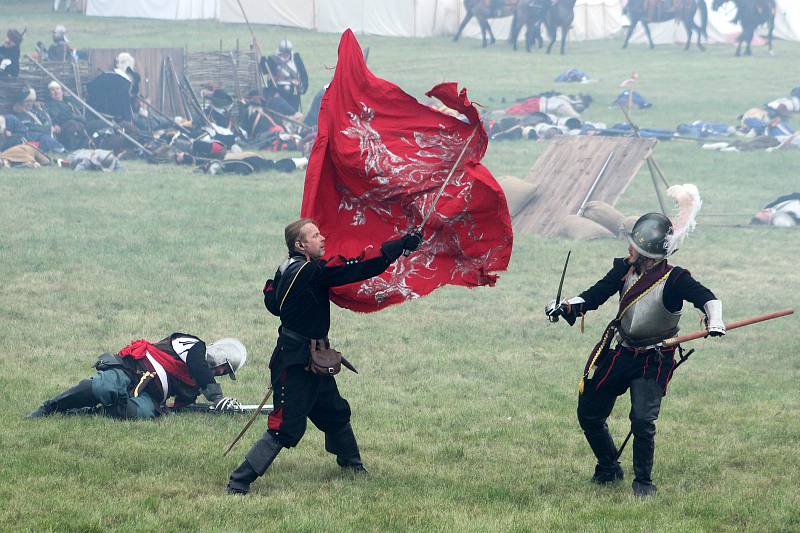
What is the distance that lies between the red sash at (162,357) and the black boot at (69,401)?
1.41 feet

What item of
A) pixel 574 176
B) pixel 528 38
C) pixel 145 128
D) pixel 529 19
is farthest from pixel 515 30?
pixel 574 176

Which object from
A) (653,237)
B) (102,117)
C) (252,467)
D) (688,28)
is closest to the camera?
(252,467)

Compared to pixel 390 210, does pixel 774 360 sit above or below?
below

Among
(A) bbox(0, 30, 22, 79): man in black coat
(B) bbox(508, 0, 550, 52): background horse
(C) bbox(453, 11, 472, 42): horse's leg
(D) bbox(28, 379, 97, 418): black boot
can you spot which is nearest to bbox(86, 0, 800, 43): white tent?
(C) bbox(453, 11, 472, 42): horse's leg

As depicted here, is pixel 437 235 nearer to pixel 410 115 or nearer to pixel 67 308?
pixel 410 115

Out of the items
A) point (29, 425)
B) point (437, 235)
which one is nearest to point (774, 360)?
point (437, 235)

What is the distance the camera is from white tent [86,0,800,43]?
41438 mm

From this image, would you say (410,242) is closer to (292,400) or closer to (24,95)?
(292,400)

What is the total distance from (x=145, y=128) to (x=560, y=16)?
17.2 meters

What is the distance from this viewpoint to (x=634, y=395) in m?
7.00

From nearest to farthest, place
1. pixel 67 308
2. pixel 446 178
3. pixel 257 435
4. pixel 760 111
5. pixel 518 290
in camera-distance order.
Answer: pixel 446 178 → pixel 257 435 → pixel 67 308 → pixel 518 290 → pixel 760 111

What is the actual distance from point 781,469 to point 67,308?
8.12 m

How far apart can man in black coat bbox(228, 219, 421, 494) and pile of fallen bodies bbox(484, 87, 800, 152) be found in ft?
62.9

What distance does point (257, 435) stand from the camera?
8.48 m
